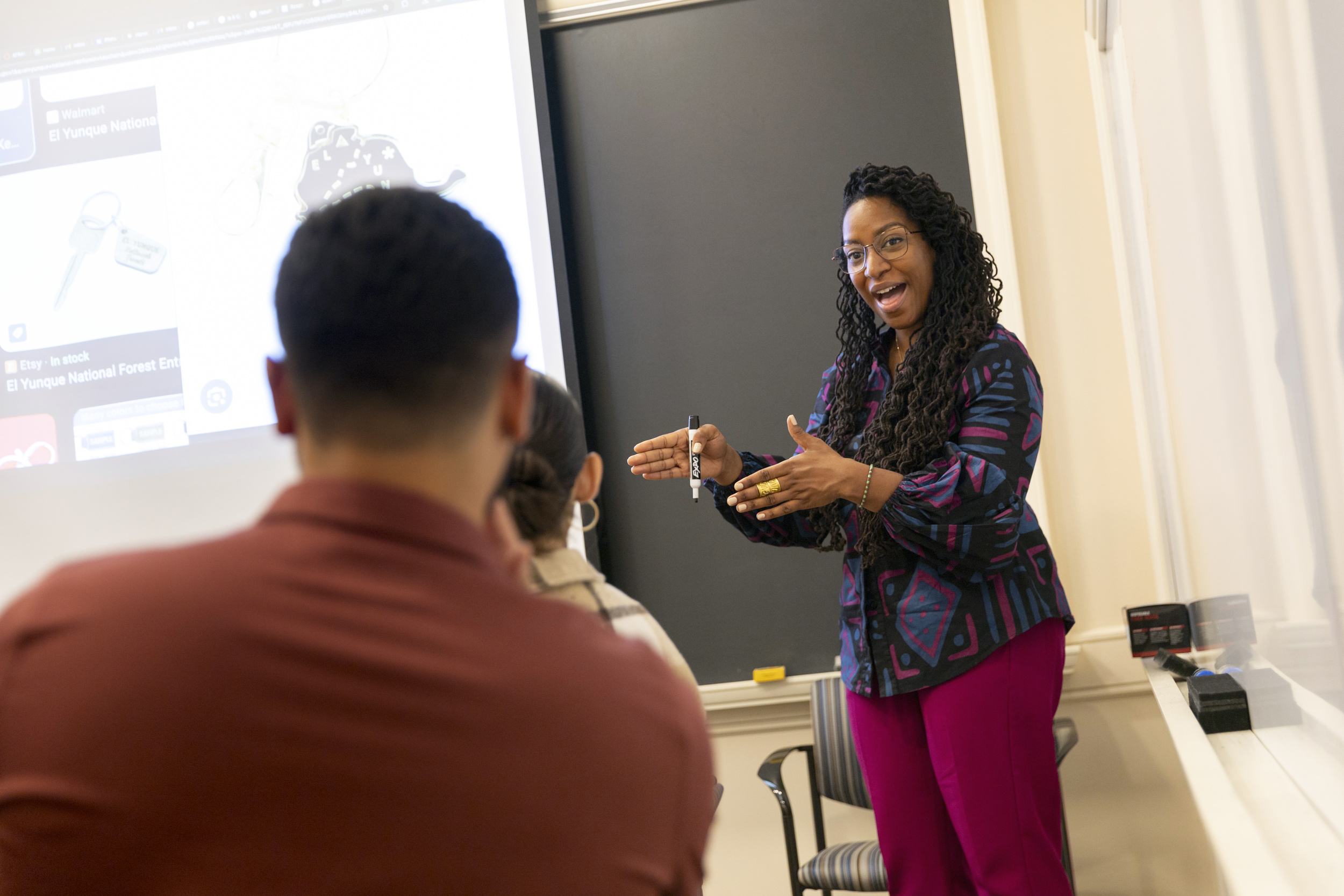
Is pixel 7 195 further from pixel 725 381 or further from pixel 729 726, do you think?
pixel 729 726

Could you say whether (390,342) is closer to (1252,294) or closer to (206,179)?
(1252,294)

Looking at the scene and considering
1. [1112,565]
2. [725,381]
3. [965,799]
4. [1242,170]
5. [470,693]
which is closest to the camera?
[470,693]

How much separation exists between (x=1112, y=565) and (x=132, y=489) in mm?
2730

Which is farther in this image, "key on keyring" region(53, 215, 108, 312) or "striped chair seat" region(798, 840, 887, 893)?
"key on keyring" region(53, 215, 108, 312)

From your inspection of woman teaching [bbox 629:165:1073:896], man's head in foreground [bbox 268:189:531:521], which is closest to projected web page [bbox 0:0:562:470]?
woman teaching [bbox 629:165:1073:896]

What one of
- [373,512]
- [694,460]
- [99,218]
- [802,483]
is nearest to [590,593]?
[373,512]

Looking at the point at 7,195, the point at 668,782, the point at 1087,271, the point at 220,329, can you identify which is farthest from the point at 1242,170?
the point at 7,195

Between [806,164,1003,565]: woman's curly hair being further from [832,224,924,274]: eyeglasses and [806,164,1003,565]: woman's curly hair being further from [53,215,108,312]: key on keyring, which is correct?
[53,215,108,312]: key on keyring

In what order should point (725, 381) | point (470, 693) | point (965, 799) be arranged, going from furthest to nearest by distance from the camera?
point (725, 381), point (965, 799), point (470, 693)

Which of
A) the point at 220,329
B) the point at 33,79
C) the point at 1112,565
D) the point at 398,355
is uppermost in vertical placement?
the point at 33,79

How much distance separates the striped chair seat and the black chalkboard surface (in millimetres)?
621

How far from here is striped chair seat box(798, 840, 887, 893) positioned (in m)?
2.13

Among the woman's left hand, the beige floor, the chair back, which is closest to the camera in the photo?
the woman's left hand

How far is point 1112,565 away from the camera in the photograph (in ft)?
8.77
